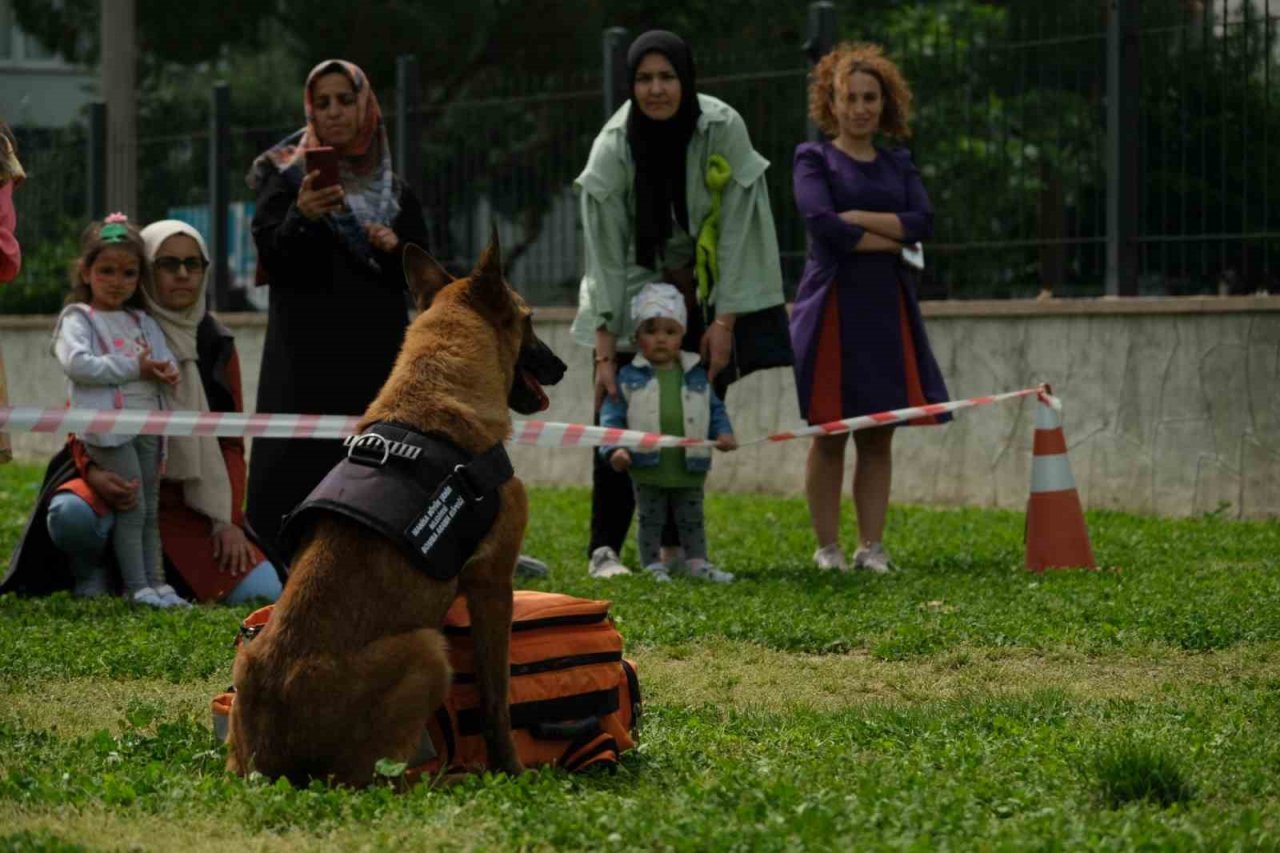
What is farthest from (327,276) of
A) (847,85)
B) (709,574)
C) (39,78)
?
(39,78)

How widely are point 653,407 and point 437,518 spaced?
416cm

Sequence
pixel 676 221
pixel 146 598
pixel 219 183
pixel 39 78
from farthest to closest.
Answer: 1. pixel 39 78
2. pixel 219 183
3. pixel 676 221
4. pixel 146 598

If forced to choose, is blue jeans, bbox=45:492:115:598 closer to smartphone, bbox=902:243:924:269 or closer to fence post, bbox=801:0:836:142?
smartphone, bbox=902:243:924:269

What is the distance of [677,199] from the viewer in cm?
895

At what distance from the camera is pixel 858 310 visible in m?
9.23

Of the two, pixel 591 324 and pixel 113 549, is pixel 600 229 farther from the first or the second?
pixel 113 549

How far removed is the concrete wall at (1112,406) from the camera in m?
11.0

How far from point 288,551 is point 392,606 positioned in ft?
1.40

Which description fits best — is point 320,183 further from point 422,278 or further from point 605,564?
point 422,278

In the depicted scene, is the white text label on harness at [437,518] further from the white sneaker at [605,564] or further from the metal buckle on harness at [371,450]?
the white sneaker at [605,564]

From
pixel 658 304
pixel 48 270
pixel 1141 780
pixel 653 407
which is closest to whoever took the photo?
pixel 1141 780

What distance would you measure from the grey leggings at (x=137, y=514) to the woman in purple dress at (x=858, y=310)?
3.01 metres

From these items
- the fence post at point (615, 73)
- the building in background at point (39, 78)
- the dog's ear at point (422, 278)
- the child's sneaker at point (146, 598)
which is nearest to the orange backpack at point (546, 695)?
the dog's ear at point (422, 278)

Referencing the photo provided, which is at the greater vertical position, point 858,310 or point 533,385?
point 858,310
